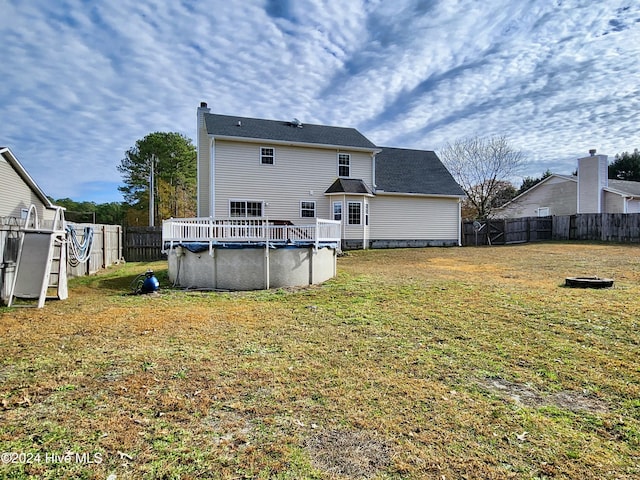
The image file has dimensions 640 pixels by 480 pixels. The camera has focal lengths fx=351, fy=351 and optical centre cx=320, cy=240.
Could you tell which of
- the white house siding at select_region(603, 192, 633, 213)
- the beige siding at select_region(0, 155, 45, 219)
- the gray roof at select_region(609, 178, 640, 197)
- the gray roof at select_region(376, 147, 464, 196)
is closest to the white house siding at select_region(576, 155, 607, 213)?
the white house siding at select_region(603, 192, 633, 213)

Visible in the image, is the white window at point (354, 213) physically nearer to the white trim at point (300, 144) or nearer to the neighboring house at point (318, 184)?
the neighboring house at point (318, 184)

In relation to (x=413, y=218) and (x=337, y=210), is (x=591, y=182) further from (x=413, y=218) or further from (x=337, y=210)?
(x=337, y=210)

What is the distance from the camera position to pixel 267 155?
18.0 meters

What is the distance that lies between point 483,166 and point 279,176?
62.8 ft

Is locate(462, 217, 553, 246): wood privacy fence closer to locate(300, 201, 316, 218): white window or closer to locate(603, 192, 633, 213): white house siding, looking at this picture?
locate(603, 192, 633, 213): white house siding

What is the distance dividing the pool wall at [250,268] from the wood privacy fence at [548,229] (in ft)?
52.1

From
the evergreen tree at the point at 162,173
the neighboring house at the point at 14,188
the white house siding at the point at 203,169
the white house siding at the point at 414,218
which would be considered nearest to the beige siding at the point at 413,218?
the white house siding at the point at 414,218

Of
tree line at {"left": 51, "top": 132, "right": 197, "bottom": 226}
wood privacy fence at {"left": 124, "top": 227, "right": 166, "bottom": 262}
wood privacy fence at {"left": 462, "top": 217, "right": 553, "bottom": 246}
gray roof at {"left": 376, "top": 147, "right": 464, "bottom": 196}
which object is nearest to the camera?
wood privacy fence at {"left": 124, "top": 227, "right": 166, "bottom": 262}

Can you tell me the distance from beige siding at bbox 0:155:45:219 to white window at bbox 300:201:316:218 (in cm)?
1462

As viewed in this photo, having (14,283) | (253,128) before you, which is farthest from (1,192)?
(14,283)

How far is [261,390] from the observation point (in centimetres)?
338

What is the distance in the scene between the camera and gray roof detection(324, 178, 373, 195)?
1812cm

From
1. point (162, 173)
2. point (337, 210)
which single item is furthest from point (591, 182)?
point (162, 173)

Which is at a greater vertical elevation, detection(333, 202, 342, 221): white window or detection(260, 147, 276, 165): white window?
detection(260, 147, 276, 165): white window
